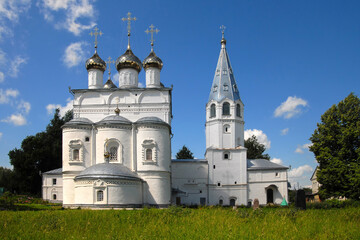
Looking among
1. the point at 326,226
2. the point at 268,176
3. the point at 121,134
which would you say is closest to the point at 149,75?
the point at 121,134

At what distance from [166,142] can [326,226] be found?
16.1 metres

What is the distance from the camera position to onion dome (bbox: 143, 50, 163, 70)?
28.6 m

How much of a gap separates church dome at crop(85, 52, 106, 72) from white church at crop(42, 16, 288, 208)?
81 mm

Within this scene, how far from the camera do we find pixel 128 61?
1113 inches

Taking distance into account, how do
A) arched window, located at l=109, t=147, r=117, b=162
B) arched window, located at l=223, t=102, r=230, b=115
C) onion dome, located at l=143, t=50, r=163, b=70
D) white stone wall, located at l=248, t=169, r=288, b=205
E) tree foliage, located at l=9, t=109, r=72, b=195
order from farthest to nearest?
tree foliage, located at l=9, t=109, r=72, b=195 → arched window, located at l=223, t=102, r=230, b=115 → white stone wall, located at l=248, t=169, r=288, b=205 → onion dome, located at l=143, t=50, r=163, b=70 → arched window, located at l=109, t=147, r=117, b=162

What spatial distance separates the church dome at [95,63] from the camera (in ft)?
95.3

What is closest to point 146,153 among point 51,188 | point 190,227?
point 51,188

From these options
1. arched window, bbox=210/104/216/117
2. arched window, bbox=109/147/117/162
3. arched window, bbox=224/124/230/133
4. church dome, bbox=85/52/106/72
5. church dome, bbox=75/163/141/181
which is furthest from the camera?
arched window, bbox=210/104/216/117

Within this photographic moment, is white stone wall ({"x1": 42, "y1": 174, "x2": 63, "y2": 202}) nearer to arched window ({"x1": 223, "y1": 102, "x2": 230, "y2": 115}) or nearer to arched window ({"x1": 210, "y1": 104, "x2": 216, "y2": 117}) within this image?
arched window ({"x1": 210, "y1": 104, "x2": 216, "y2": 117})

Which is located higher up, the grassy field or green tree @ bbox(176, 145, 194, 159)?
green tree @ bbox(176, 145, 194, 159)

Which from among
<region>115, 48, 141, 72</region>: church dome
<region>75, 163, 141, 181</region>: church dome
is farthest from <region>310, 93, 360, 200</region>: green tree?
<region>115, 48, 141, 72</region>: church dome

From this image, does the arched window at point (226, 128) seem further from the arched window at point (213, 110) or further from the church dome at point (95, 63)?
the church dome at point (95, 63)

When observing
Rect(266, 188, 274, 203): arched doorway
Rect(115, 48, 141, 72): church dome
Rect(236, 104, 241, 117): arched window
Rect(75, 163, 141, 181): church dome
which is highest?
Rect(115, 48, 141, 72): church dome

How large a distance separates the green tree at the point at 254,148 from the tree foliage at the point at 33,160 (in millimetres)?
21946
